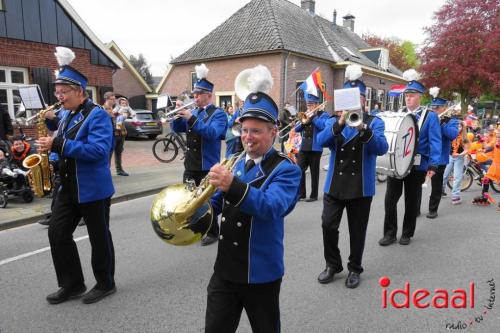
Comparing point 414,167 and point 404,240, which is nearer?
point 414,167

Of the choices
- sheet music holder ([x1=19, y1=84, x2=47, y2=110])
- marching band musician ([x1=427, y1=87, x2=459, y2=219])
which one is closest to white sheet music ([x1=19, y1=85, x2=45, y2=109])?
sheet music holder ([x1=19, y1=84, x2=47, y2=110])

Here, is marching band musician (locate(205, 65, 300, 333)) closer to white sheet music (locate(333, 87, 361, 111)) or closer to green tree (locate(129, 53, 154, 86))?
white sheet music (locate(333, 87, 361, 111))

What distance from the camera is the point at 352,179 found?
3.68 meters

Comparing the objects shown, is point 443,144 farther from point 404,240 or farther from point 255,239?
point 255,239

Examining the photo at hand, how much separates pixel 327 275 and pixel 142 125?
1661 centimetres

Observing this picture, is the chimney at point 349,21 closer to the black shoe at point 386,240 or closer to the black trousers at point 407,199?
the black trousers at point 407,199

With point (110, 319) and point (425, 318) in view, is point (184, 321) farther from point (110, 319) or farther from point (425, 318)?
point (425, 318)

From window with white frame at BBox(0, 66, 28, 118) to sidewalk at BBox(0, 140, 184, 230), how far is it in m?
3.79

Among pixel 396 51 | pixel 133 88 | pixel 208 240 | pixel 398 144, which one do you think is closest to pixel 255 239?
pixel 398 144

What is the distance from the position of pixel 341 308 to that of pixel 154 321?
162cm

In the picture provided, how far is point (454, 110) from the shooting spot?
6.97 meters

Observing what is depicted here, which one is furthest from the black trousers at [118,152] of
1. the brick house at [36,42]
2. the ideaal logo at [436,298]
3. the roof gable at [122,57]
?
the roof gable at [122,57]

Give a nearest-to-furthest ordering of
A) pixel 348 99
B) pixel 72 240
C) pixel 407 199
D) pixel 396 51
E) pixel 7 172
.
Answer: pixel 348 99, pixel 72 240, pixel 407 199, pixel 7 172, pixel 396 51

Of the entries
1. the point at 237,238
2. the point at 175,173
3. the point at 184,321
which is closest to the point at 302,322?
the point at 184,321
